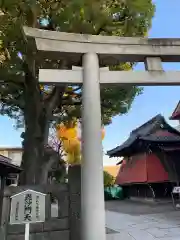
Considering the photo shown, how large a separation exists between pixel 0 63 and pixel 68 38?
12.3 ft

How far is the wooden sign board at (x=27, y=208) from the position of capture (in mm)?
4293

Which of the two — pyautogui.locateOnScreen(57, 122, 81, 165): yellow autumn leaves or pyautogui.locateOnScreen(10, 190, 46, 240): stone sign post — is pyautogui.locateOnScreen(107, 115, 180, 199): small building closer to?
pyautogui.locateOnScreen(57, 122, 81, 165): yellow autumn leaves

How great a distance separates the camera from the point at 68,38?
5309mm

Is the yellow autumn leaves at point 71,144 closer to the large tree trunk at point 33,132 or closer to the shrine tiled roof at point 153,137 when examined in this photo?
the shrine tiled roof at point 153,137

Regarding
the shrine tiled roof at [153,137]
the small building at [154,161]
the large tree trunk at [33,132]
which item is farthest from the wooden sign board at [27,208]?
the shrine tiled roof at [153,137]

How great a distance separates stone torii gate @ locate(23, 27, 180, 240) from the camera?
4.48 m

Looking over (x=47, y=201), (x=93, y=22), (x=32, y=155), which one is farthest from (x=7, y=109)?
(x=47, y=201)

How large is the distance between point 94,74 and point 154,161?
12.8 meters

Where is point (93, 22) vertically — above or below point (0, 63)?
above

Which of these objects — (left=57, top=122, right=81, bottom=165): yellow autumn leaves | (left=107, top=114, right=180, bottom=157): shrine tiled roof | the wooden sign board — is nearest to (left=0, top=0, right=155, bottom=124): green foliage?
the wooden sign board

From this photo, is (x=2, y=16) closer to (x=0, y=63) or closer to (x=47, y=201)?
(x=0, y=63)

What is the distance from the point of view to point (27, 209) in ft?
14.4

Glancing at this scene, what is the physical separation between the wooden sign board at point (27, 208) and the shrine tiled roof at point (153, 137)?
11856mm

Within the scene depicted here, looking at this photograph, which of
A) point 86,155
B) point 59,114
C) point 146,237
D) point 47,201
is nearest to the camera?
point 86,155
